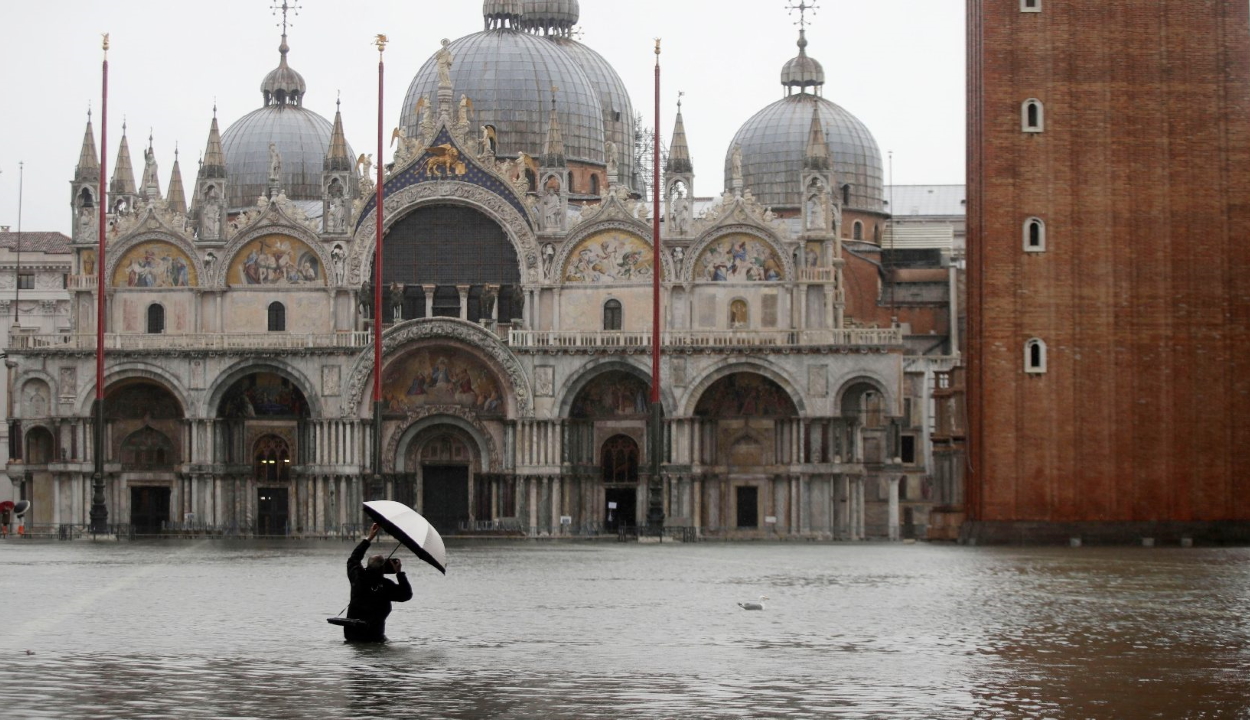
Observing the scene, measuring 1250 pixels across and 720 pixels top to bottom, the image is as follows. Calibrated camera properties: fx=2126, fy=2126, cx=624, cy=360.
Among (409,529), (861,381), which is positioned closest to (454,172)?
(861,381)

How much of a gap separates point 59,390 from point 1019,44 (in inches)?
1462

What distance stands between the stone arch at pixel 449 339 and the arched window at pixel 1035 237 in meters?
21.6

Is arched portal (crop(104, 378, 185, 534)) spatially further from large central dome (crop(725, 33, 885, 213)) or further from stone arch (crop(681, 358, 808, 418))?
large central dome (crop(725, 33, 885, 213))

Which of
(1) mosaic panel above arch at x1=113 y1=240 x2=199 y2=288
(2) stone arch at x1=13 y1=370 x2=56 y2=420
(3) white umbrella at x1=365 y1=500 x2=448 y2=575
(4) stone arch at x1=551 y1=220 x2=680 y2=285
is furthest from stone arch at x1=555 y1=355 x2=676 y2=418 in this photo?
(3) white umbrella at x1=365 y1=500 x2=448 y2=575

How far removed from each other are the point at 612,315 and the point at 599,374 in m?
2.81

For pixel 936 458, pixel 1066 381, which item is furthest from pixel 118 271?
pixel 1066 381

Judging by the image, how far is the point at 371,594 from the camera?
83.6 ft

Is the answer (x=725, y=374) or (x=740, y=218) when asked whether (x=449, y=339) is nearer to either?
(x=725, y=374)

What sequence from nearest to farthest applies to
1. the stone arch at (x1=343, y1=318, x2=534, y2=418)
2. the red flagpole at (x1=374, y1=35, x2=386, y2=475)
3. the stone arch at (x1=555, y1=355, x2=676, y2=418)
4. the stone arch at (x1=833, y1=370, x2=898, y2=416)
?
the red flagpole at (x1=374, y1=35, x2=386, y2=475) < the stone arch at (x1=833, y1=370, x2=898, y2=416) < the stone arch at (x1=555, y1=355, x2=676, y2=418) < the stone arch at (x1=343, y1=318, x2=534, y2=418)

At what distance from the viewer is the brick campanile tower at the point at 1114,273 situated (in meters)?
59.5

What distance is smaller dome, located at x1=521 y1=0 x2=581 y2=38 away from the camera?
9538 cm

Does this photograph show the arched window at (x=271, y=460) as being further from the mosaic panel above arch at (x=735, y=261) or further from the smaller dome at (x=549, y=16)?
the smaller dome at (x=549, y=16)

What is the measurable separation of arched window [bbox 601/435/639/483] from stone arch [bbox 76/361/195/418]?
15.1 metres

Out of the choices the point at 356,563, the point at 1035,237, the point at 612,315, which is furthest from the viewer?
the point at 612,315
